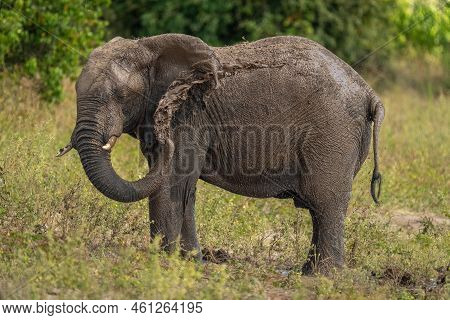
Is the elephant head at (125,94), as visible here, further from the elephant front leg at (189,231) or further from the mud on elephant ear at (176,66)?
the elephant front leg at (189,231)

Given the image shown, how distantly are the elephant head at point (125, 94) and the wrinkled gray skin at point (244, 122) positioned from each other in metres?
0.01

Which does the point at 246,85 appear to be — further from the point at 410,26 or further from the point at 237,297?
the point at 410,26

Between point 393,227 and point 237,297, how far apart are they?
13.4 ft

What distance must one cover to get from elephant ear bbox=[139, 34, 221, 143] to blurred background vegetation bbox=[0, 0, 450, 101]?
5495 mm

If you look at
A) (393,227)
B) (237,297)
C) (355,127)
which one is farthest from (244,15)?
(237,297)

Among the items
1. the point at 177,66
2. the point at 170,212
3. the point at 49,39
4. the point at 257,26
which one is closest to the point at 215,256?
the point at 170,212

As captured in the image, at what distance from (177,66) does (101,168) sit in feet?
3.64

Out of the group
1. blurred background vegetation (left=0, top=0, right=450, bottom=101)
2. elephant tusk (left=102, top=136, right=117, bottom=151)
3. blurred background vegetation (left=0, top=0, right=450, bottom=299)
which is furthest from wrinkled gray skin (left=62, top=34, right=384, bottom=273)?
blurred background vegetation (left=0, top=0, right=450, bottom=101)

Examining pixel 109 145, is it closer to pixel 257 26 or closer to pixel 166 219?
pixel 166 219

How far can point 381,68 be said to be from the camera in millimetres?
19625

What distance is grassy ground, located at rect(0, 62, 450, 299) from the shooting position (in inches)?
272

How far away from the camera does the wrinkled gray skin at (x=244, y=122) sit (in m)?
8.03

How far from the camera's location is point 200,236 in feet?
30.4

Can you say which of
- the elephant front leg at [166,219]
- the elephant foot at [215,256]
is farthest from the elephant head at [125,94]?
the elephant foot at [215,256]
